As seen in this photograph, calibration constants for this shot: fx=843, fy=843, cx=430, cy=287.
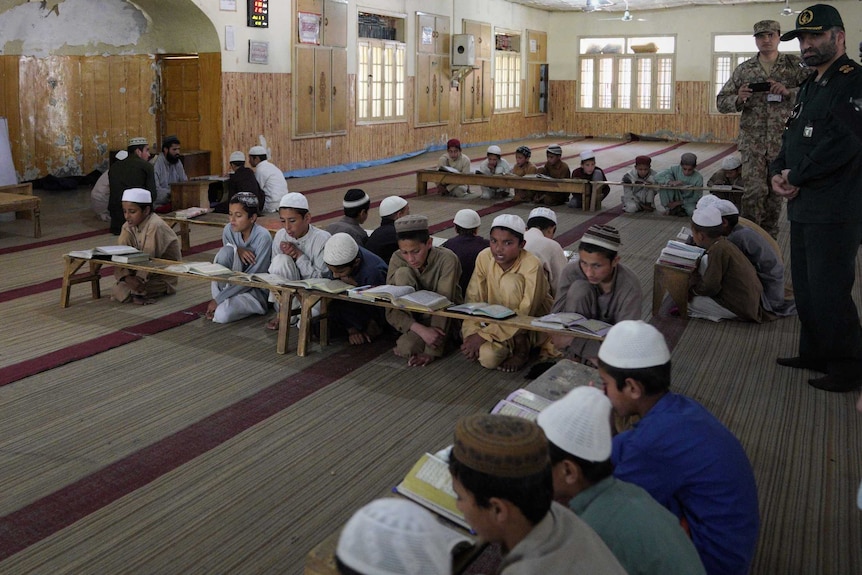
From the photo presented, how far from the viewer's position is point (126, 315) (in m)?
5.03

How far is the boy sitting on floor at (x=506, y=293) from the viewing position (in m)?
4.08

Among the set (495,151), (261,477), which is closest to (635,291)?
(261,477)

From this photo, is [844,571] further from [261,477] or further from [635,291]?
[261,477]

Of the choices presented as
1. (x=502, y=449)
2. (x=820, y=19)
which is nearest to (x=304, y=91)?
(x=820, y=19)

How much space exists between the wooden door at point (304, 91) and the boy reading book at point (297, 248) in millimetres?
7329

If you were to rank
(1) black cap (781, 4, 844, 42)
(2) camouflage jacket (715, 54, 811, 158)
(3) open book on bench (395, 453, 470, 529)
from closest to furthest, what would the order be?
1. (3) open book on bench (395, 453, 470, 529)
2. (1) black cap (781, 4, 844, 42)
3. (2) camouflage jacket (715, 54, 811, 158)

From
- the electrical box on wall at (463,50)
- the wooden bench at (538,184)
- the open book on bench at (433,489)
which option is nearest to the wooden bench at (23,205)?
the wooden bench at (538,184)

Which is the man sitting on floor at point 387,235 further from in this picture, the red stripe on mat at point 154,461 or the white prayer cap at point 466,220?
the red stripe on mat at point 154,461

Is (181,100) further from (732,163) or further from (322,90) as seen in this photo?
(732,163)

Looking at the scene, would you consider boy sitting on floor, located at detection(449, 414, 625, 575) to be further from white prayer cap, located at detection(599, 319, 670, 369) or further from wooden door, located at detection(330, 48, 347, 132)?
wooden door, located at detection(330, 48, 347, 132)

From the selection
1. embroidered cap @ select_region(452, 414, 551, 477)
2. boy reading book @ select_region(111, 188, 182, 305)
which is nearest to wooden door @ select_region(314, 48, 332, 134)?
boy reading book @ select_region(111, 188, 182, 305)

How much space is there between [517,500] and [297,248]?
3.39 m

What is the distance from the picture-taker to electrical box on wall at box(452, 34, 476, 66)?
15.5 metres

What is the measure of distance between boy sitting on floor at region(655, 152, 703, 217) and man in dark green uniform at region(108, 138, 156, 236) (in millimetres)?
5069
